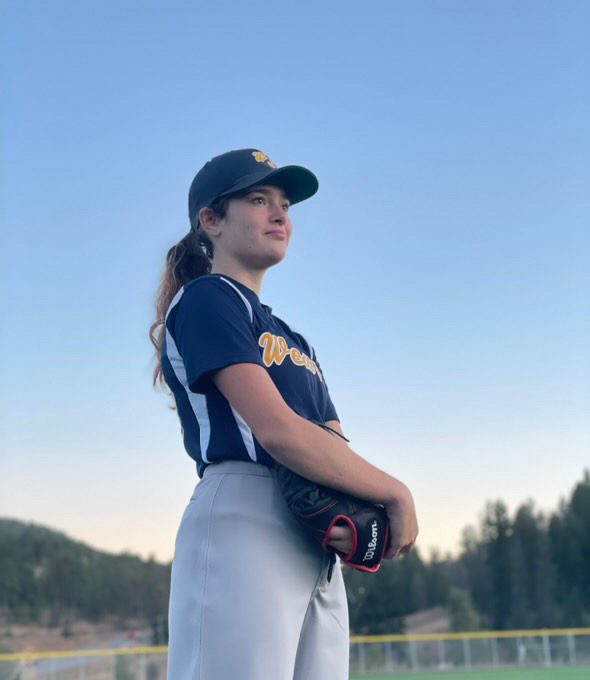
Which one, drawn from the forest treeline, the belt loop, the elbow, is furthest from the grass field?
the forest treeline

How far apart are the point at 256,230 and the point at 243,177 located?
15 cm

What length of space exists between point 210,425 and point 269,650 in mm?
534

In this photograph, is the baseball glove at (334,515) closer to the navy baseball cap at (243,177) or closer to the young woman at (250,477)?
the young woman at (250,477)

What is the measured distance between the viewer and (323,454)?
2.21m

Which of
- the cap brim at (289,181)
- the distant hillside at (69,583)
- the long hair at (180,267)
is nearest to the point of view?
the cap brim at (289,181)

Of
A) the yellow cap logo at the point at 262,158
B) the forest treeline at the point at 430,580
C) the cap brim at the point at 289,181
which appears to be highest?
the forest treeline at the point at 430,580

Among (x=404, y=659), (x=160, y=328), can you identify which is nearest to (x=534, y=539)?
(x=404, y=659)

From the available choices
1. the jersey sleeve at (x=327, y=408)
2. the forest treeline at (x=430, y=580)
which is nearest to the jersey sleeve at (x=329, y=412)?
the jersey sleeve at (x=327, y=408)

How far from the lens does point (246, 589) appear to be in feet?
7.21

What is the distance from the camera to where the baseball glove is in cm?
221

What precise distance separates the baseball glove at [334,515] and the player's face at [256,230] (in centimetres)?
62

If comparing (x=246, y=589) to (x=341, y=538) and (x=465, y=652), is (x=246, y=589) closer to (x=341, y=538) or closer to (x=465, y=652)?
(x=341, y=538)

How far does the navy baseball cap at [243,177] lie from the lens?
2617 mm

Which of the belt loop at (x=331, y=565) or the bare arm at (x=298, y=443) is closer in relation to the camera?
the bare arm at (x=298, y=443)
